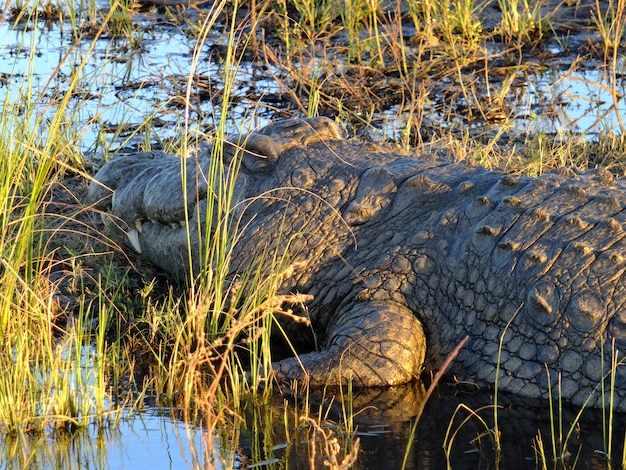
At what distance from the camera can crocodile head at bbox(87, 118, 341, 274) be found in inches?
186

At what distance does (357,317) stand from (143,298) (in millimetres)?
1097

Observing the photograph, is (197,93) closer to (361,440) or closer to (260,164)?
(260,164)

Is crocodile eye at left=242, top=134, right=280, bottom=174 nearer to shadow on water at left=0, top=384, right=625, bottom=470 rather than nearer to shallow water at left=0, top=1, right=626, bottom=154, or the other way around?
shadow on water at left=0, top=384, right=625, bottom=470

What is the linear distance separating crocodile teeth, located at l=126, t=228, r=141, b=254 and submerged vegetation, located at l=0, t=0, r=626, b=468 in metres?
0.09

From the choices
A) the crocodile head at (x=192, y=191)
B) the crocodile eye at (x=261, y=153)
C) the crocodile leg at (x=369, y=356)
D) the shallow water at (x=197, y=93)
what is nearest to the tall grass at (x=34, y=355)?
the crocodile head at (x=192, y=191)

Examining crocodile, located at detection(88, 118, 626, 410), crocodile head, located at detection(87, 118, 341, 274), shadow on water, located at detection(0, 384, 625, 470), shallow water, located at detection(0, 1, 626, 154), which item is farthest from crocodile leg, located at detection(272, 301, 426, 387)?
shallow water, located at detection(0, 1, 626, 154)

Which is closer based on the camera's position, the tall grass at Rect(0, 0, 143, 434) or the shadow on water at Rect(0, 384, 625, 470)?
the shadow on water at Rect(0, 384, 625, 470)

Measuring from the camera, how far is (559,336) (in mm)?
3969

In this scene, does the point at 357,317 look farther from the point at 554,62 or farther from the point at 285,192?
the point at 554,62

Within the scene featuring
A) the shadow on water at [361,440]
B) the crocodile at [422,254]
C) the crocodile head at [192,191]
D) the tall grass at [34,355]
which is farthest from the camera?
the crocodile head at [192,191]

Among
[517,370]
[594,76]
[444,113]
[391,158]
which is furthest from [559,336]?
[594,76]

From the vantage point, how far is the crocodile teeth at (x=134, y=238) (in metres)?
5.25

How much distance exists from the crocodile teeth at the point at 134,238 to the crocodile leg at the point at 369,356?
4.50 feet

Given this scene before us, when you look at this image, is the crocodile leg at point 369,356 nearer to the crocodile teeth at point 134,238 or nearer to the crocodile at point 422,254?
the crocodile at point 422,254
